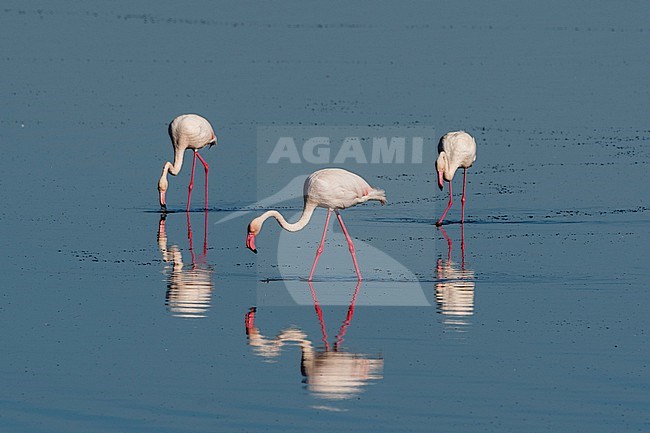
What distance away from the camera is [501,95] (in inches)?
1260

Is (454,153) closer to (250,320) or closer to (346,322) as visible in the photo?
(346,322)

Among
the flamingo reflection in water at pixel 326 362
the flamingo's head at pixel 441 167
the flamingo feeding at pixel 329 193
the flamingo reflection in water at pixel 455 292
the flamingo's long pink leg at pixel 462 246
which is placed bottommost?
the flamingo reflection in water at pixel 326 362

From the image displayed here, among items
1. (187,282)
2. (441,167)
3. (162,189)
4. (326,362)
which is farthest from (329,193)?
(441,167)

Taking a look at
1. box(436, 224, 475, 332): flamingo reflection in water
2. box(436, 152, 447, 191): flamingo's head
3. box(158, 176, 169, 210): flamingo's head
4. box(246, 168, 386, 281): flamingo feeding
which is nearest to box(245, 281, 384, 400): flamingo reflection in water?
box(436, 224, 475, 332): flamingo reflection in water

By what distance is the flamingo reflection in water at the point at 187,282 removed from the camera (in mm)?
12742

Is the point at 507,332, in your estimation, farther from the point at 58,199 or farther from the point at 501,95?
the point at 501,95

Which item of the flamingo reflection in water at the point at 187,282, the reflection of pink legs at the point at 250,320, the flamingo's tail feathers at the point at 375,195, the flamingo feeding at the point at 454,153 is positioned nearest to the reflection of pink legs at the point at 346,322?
the reflection of pink legs at the point at 250,320

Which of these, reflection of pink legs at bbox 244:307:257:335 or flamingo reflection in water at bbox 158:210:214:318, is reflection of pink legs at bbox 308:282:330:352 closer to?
reflection of pink legs at bbox 244:307:257:335

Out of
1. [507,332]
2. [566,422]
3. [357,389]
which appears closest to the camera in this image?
[566,422]

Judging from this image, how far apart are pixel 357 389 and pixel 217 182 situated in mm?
11976

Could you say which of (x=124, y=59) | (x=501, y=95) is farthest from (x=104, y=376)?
(x=124, y=59)

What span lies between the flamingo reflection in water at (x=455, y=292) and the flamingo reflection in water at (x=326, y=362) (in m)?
0.91

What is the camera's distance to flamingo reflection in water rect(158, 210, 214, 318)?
12742mm

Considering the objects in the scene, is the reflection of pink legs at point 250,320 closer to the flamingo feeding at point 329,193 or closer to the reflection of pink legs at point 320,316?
the reflection of pink legs at point 320,316
